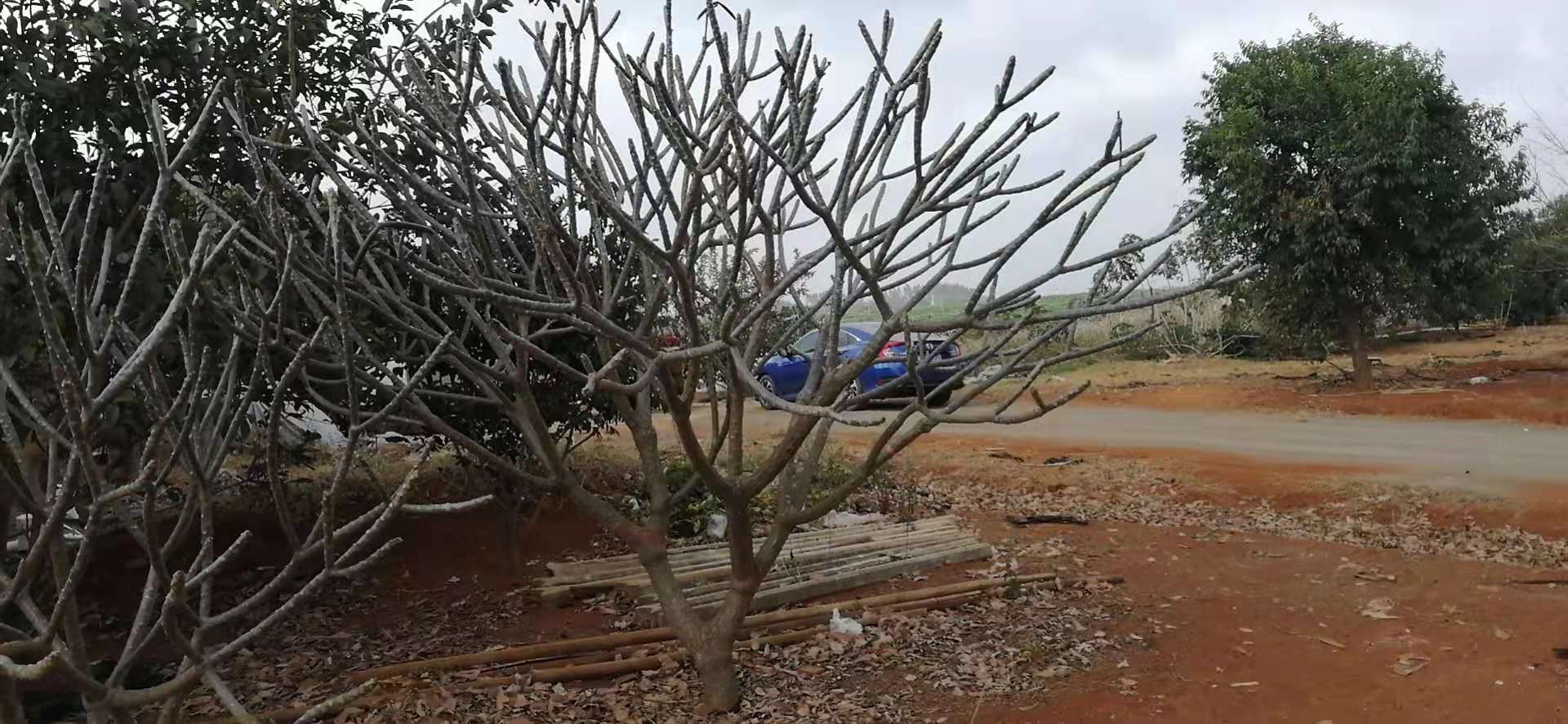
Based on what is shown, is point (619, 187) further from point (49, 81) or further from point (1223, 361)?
point (1223, 361)

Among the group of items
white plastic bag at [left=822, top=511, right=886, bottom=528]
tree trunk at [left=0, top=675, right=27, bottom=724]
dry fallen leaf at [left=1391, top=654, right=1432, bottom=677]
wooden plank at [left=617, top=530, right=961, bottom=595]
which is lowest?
dry fallen leaf at [left=1391, top=654, right=1432, bottom=677]

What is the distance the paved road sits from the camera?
920 cm

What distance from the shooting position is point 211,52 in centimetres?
449

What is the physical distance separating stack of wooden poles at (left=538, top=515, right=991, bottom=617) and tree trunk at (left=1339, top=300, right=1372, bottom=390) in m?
10.8

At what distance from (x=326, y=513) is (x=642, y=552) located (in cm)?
251

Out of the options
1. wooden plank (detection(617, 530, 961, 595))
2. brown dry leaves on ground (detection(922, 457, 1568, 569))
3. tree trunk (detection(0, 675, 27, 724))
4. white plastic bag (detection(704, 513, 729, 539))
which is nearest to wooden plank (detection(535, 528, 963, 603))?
wooden plank (detection(617, 530, 961, 595))

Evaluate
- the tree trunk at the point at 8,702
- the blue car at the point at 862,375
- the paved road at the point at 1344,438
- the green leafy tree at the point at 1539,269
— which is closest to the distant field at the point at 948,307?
the tree trunk at the point at 8,702

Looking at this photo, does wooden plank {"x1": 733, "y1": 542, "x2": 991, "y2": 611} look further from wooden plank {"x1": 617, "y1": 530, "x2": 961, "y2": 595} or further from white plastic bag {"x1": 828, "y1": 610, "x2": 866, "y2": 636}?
Answer: white plastic bag {"x1": 828, "y1": 610, "x2": 866, "y2": 636}

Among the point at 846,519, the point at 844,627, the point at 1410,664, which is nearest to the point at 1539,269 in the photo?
the point at 846,519

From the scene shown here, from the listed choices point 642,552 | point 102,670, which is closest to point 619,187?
point 642,552

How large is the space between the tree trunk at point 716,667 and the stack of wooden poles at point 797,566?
38.3 inches

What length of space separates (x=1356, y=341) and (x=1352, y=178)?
8.27 feet

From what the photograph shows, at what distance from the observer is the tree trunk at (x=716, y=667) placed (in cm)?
407

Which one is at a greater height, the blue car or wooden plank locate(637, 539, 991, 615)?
the blue car
